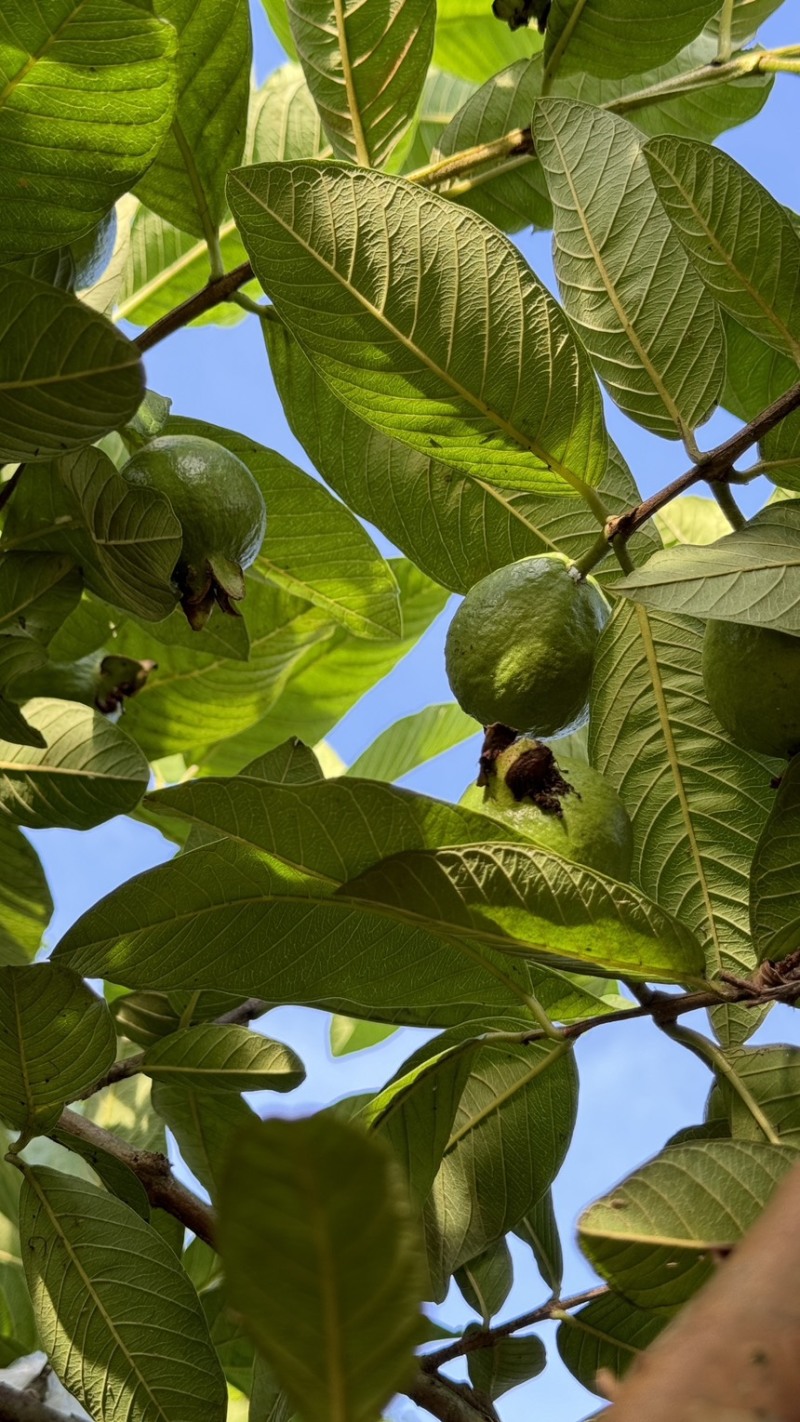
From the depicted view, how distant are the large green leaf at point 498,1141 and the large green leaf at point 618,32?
0.97 m

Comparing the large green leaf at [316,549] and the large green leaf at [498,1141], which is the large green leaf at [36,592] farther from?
the large green leaf at [498,1141]

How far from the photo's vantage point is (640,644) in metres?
1.24

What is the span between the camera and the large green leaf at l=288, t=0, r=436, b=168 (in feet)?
4.28

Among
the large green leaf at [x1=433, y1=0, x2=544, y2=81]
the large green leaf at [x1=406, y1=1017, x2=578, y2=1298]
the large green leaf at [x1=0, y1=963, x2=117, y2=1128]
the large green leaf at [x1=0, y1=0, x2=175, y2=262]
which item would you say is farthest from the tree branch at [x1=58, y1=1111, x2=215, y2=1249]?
the large green leaf at [x1=433, y1=0, x2=544, y2=81]

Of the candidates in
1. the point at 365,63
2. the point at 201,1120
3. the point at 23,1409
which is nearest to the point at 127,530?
the point at 365,63

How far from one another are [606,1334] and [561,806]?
555 millimetres

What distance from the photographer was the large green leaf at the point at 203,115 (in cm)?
126

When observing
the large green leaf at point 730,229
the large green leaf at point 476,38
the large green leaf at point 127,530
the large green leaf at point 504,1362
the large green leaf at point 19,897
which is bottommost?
the large green leaf at point 504,1362

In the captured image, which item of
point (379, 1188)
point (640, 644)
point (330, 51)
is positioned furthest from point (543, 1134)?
point (330, 51)

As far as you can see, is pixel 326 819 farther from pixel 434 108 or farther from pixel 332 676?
pixel 434 108

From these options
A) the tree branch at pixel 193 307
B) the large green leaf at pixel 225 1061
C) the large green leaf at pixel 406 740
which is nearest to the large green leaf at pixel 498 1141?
the large green leaf at pixel 225 1061

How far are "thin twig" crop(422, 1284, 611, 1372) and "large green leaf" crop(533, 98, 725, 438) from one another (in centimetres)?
80

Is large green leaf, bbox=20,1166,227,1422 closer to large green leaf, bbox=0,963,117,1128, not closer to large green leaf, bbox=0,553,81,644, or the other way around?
large green leaf, bbox=0,963,117,1128

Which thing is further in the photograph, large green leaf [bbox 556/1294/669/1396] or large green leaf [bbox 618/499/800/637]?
large green leaf [bbox 556/1294/669/1396]
